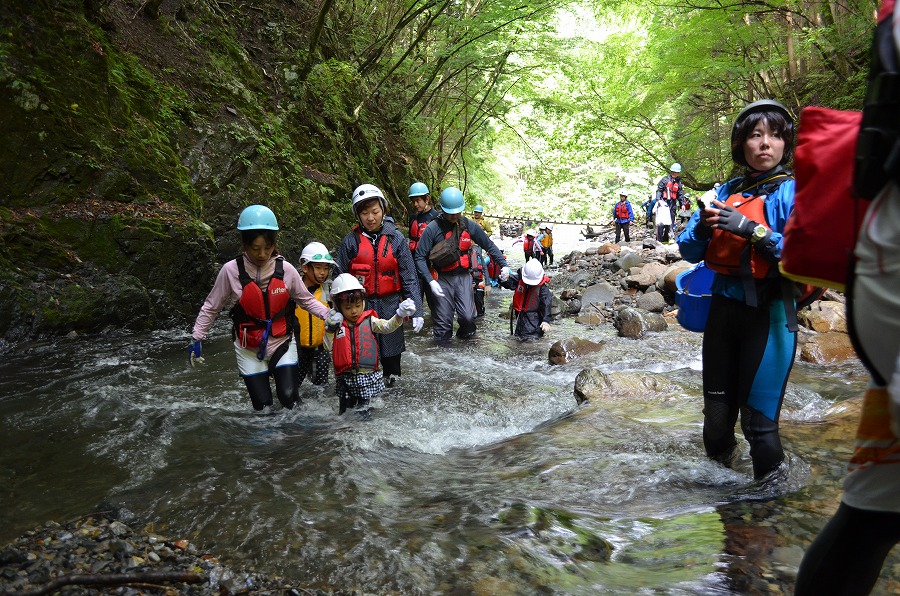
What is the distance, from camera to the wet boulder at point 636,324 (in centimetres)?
1012

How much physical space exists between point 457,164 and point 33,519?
2335 centimetres

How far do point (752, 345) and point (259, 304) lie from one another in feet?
13.0

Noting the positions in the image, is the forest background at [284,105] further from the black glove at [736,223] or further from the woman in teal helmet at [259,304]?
the black glove at [736,223]

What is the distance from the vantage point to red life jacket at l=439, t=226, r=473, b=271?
8.80 metres

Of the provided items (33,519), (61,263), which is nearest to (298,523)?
(33,519)

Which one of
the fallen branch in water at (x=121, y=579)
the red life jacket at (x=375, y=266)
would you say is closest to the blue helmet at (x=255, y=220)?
the red life jacket at (x=375, y=266)

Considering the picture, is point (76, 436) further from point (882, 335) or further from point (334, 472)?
point (882, 335)

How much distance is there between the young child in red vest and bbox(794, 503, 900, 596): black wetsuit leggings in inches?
163

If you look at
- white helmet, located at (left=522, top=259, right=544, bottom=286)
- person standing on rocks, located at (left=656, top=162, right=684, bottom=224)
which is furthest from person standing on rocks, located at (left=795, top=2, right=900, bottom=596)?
person standing on rocks, located at (left=656, top=162, right=684, bottom=224)

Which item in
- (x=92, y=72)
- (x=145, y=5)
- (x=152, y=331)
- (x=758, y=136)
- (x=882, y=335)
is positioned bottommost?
(x=152, y=331)

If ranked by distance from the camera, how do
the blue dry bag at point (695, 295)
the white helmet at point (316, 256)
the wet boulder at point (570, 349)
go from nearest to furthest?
the blue dry bag at point (695, 295) < the white helmet at point (316, 256) < the wet boulder at point (570, 349)

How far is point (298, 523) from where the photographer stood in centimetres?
338

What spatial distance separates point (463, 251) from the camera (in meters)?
9.05

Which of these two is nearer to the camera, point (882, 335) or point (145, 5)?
point (882, 335)
